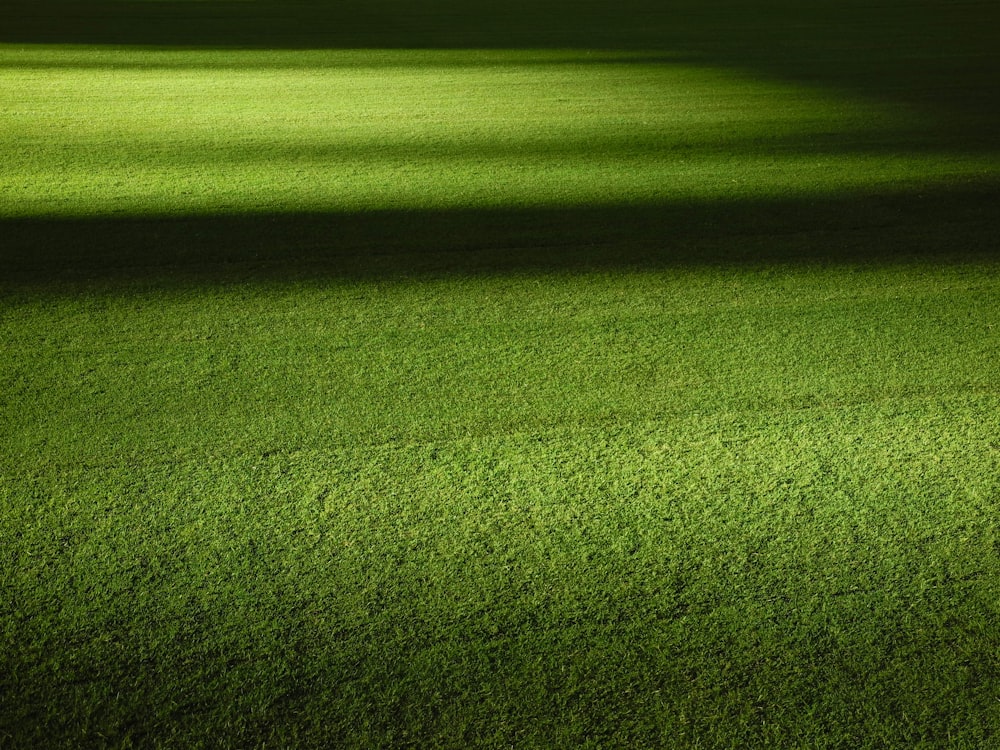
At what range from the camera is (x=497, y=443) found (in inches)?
77.2

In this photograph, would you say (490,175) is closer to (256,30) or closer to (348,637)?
(348,637)

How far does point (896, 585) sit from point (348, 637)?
89cm

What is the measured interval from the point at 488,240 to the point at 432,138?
1494 millimetres

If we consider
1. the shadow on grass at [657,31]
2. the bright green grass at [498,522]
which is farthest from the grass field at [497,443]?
the shadow on grass at [657,31]

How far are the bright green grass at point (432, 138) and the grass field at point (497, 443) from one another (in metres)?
0.04

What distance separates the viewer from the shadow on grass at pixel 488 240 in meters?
2.88

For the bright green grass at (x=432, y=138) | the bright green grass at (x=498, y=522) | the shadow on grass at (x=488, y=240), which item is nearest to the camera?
the bright green grass at (x=498, y=522)

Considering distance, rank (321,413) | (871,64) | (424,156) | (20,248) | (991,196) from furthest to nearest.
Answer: (871,64), (424,156), (991,196), (20,248), (321,413)

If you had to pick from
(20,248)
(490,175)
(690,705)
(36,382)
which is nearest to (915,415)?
(690,705)

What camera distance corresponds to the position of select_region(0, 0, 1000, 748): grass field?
54.7 inches

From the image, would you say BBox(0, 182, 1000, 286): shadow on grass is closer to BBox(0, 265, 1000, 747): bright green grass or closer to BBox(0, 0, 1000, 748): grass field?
BBox(0, 0, 1000, 748): grass field

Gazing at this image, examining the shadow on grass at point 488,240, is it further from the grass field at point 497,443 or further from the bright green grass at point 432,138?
the bright green grass at point 432,138

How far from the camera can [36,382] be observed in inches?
85.5

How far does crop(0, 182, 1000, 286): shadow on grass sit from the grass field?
0.7 inches
